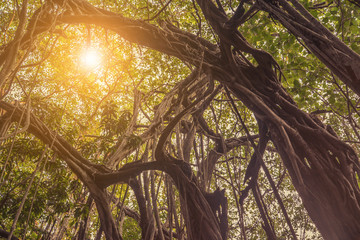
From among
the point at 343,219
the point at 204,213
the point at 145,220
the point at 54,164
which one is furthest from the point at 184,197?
the point at 54,164

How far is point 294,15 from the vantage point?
1.18 meters

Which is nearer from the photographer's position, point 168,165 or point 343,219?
point 343,219

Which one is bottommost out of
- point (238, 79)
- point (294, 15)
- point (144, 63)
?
point (294, 15)

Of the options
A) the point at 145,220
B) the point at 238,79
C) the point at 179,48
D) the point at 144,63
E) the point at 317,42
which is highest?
the point at 144,63

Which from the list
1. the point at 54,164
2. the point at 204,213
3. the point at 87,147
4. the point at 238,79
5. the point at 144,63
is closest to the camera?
the point at 204,213

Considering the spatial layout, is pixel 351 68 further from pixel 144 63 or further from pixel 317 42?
pixel 144 63

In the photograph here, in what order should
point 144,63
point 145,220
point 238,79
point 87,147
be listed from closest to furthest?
point 238,79, point 145,220, point 87,147, point 144,63

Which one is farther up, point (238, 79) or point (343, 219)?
point (238, 79)

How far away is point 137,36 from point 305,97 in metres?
1.70

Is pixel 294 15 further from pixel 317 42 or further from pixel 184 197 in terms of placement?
pixel 184 197

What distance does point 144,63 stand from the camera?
3775mm

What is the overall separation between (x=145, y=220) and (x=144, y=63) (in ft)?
7.69

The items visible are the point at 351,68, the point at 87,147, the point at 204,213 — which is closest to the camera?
the point at 351,68

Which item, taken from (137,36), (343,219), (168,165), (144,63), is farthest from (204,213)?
(144,63)
